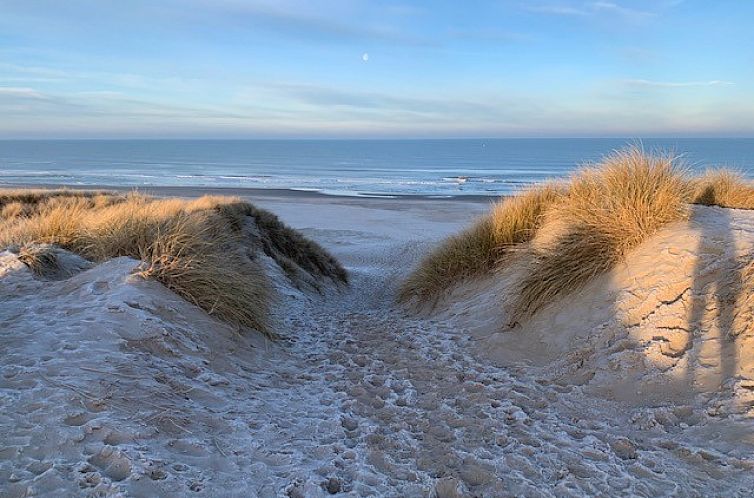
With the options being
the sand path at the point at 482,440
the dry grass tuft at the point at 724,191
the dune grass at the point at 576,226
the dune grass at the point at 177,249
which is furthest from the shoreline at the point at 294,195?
the sand path at the point at 482,440

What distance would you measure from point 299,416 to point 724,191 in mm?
9482

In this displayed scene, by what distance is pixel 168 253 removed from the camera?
272 inches

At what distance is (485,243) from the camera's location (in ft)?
32.9

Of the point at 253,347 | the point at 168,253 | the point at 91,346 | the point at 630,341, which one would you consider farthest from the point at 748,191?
the point at 91,346

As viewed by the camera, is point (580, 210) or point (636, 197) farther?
point (580, 210)

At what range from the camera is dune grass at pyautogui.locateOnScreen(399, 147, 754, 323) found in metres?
6.79

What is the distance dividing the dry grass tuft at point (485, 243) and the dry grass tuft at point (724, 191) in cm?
248

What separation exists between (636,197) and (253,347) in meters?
5.24

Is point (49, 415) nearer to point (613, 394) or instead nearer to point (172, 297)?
point (172, 297)

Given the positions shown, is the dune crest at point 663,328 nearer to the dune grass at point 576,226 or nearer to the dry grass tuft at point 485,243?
the dune grass at point 576,226

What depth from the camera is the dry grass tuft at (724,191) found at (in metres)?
9.67

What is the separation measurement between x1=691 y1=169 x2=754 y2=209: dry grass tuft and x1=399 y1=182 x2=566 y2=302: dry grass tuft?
2.48 m

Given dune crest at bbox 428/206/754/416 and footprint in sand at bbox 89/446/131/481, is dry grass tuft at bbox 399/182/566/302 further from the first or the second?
footprint in sand at bbox 89/446/131/481

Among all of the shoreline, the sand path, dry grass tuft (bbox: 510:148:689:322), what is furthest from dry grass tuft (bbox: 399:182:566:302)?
the shoreline
